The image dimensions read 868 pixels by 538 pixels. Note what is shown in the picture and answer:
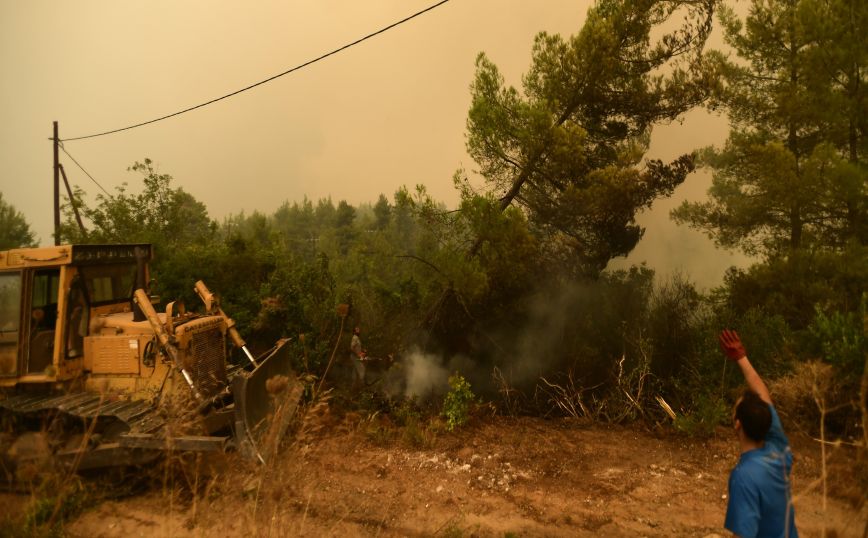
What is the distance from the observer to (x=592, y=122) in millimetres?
11977

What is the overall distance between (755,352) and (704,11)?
25.8 ft

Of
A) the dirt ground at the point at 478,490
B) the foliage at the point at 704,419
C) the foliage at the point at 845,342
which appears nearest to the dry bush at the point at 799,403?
the foliage at the point at 845,342

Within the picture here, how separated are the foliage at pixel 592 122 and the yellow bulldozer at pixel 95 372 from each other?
22.8 feet

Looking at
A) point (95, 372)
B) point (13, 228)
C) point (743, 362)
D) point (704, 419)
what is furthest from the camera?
point (13, 228)

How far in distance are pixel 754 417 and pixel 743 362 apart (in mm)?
420

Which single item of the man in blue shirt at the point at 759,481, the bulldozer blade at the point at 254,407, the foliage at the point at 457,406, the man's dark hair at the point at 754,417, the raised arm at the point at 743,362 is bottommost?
the foliage at the point at 457,406

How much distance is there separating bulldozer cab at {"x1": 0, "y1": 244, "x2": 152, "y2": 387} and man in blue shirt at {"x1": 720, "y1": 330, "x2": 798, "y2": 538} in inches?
269

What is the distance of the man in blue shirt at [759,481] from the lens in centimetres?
261

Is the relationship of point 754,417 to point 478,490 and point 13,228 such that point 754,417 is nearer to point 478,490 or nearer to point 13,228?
point 478,490

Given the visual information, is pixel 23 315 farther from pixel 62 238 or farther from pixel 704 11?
pixel 704 11

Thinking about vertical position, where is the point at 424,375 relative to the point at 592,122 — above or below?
below

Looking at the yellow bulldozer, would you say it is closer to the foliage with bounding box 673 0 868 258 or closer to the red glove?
the red glove

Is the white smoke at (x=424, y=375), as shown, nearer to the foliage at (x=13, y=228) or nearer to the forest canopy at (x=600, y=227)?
the forest canopy at (x=600, y=227)

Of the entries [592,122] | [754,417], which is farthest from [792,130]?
[754,417]
